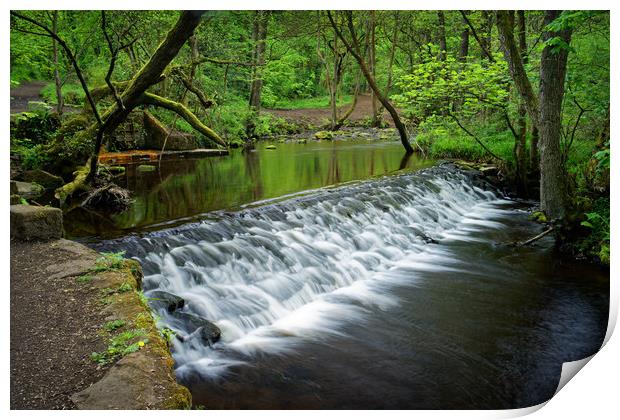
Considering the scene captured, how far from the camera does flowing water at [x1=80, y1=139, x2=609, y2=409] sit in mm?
2973

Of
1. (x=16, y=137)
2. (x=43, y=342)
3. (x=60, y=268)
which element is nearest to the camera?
(x=43, y=342)

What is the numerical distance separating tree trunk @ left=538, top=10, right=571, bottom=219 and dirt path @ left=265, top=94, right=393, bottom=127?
7.90 m

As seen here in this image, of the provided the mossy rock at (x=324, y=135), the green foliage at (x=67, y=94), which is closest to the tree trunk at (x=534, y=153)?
the green foliage at (x=67, y=94)

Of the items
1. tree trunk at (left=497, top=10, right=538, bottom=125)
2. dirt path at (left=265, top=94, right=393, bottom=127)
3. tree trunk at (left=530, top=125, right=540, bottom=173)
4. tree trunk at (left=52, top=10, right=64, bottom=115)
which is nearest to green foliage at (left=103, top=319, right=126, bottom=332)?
tree trunk at (left=52, top=10, right=64, bottom=115)

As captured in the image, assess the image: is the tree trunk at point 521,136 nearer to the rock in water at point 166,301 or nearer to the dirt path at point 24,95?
the rock in water at point 166,301

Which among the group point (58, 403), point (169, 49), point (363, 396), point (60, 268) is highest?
point (169, 49)

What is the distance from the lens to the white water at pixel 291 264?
3627 mm

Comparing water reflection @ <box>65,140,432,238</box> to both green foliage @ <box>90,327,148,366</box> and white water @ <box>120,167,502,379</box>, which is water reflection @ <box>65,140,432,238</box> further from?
green foliage @ <box>90,327,148,366</box>

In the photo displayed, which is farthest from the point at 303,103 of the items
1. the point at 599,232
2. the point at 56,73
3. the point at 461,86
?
the point at 599,232

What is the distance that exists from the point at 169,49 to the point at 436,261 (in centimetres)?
364

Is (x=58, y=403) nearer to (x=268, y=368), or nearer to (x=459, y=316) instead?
(x=268, y=368)

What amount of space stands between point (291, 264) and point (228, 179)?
Result: 3.61 metres

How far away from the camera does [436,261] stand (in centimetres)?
538

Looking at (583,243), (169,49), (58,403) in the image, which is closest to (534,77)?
(583,243)
